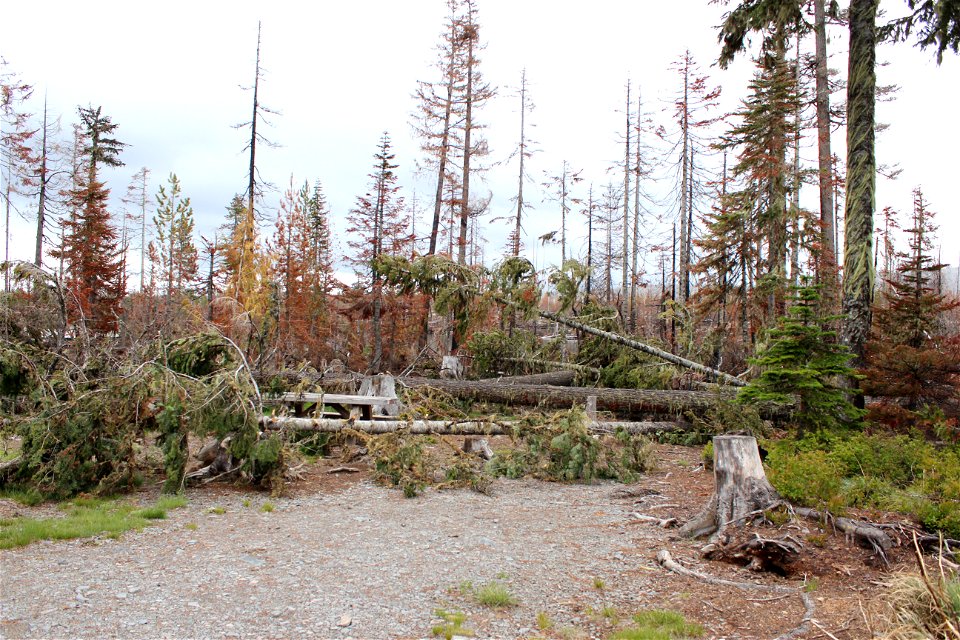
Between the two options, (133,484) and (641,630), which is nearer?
(641,630)

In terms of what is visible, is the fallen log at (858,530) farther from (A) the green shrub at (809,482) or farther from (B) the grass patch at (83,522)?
(B) the grass patch at (83,522)

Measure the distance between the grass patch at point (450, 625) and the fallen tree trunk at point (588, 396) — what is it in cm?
754

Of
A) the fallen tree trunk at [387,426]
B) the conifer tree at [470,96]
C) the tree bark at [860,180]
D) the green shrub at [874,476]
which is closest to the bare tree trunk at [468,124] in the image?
the conifer tree at [470,96]

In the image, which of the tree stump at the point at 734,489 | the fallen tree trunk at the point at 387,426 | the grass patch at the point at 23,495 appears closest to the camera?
the tree stump at the point at 734,489

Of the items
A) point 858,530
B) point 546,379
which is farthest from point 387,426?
point 546,379

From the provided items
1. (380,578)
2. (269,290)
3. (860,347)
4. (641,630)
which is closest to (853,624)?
(641,630)

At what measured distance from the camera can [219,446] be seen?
7852mm

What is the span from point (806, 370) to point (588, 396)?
473cm

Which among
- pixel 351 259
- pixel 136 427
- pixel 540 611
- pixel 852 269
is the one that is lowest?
pixel 540 611

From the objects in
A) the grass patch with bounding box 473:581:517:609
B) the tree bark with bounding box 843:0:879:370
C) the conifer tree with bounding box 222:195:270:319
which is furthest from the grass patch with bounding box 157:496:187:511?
the conifer tree with bounding box 222:195:270:319

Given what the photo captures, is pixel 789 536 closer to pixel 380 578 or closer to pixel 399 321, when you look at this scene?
pixel 380 578

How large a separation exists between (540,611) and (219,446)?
5474 mm

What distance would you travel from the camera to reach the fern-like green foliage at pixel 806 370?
7.95m

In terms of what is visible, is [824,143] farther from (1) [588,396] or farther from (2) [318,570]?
(2) [318,570]
